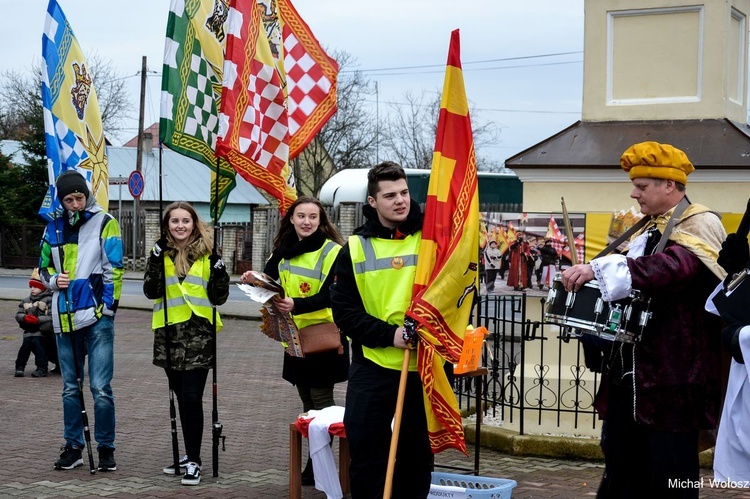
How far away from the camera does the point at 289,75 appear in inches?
377

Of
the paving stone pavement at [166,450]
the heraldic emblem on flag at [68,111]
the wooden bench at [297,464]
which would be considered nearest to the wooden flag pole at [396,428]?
the wooden bench at [297,464]

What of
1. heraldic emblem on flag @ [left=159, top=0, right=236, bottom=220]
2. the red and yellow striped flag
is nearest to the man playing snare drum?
the red and yellow striped flag

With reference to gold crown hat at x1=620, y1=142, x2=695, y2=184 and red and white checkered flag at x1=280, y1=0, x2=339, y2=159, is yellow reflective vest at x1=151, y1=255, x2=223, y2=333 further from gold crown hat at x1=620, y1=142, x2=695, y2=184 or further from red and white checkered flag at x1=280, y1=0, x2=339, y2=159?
gold crown hat at x1=620, y1=142, x2=695, y2=184

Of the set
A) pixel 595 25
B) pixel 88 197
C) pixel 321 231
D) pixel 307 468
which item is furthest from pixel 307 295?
pixel 595 25

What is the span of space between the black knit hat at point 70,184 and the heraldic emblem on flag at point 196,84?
745mm

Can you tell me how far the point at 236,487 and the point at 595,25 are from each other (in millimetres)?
4426

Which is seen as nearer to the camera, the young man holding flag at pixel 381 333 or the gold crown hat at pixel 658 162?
the gold crown hat at pixel 658 162

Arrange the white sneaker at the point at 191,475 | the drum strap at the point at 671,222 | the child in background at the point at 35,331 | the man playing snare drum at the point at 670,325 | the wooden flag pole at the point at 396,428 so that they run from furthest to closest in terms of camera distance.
A: the child in background at the point at 35,331, the white sneaker at the point at 191,475, the wooden flag pole at the point at 396,428, the drum strap at the point at 671,222, the man playing snare drum at the point at 670,325

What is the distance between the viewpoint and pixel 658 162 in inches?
187

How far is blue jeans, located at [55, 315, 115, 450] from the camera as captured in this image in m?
7.33

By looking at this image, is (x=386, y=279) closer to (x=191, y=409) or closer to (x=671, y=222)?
(x=671, y=222)

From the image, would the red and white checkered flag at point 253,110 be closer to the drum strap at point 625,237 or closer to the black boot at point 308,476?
the black boot at point 308,476

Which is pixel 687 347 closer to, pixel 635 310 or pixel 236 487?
pixel 635 310

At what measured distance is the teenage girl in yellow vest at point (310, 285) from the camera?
267 inches
